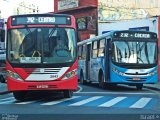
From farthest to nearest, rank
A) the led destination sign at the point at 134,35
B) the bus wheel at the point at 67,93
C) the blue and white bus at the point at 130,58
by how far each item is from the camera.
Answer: the led destination sign at the point at 134,35, the blue and white bus at the point at 130,58, the bus wheel at the point at 67,93

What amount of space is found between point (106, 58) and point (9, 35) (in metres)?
8.97

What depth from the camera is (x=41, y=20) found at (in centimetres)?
1897

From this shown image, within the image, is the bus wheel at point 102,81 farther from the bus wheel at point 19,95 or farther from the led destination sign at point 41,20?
the led destination sign at point 41,20

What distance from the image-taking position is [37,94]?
22859 mm

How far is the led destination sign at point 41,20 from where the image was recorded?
1886 centimetres

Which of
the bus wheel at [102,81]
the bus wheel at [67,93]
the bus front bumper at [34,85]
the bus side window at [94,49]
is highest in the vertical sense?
the bus side window at [94,49]

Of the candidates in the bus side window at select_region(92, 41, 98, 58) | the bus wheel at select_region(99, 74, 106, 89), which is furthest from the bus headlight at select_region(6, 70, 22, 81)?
the bus side window at select_region(92, 41, 98, 58)

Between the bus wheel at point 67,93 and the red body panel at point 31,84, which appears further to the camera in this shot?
the bus wheel at point 67,93

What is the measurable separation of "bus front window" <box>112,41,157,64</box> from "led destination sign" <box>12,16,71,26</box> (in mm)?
7273

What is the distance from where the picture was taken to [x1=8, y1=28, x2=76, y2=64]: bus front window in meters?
18.6

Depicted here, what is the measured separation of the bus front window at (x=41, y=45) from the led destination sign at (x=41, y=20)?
0.28 metres

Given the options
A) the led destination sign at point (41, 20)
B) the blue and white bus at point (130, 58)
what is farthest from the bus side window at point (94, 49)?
the led destination sign at point (41, 20)

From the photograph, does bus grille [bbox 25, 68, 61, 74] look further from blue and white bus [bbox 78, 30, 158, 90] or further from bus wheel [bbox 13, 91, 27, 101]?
blue and white bus [bbox 78, 30, 158, 90]

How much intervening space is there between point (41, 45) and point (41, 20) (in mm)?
1032
